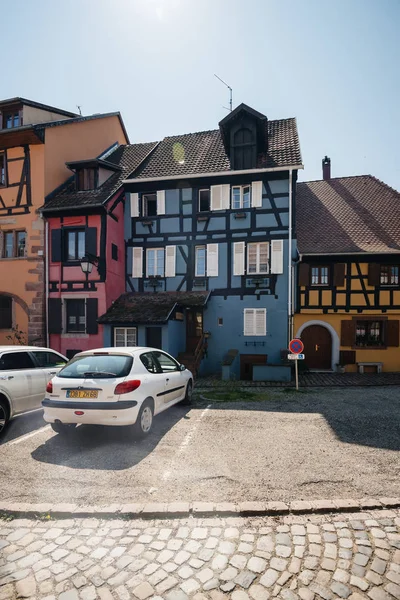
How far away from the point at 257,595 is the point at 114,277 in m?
14.4

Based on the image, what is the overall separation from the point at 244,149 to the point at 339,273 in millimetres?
7251

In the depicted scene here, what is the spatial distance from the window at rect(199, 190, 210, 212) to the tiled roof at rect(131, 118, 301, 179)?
991mm

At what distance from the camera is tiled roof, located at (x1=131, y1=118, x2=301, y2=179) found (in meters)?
15.8

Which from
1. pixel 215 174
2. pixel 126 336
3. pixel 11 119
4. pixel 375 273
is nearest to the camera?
pixel 126 336

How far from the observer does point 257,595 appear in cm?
261

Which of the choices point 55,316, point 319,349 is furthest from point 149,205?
point 319,349

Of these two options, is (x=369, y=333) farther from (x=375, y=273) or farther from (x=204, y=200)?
(x=204, y=200)

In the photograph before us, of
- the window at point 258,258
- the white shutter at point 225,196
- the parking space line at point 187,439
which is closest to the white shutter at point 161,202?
the white shutter at point 225,196

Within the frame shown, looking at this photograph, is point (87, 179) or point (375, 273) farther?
point (87, 179)

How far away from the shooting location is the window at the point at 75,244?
51.5 feet

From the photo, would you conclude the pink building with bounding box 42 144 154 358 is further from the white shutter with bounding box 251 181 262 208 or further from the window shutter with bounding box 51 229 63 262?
the white shutter with bounding box 251 181 262 208

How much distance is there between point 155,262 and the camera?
16.6 m

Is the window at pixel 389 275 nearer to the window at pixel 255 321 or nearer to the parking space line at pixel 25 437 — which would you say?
the window at pixel 255 321

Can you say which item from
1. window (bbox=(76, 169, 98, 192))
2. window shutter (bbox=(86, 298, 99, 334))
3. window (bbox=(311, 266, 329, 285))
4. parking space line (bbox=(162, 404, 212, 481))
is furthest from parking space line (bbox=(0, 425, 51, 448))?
window (bbox=(76, 169, 98, 192))
